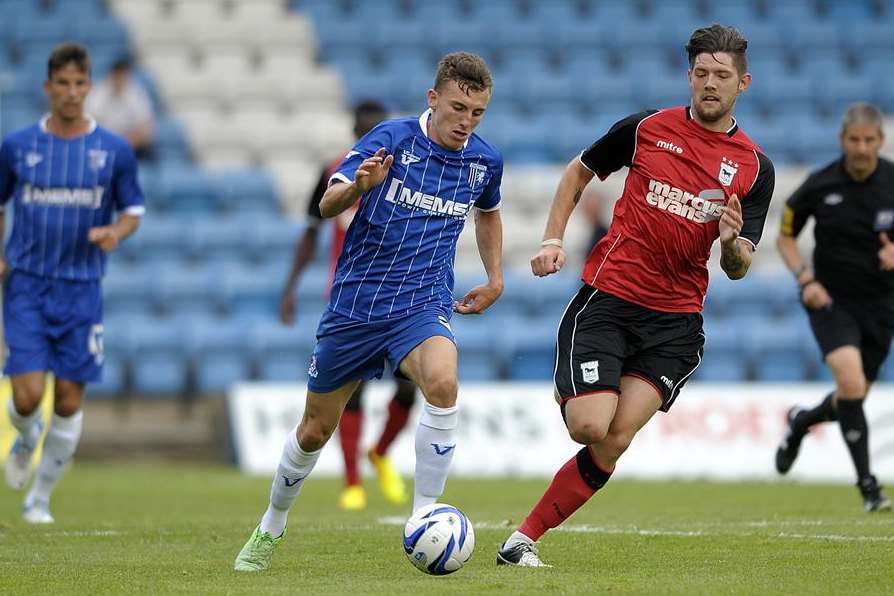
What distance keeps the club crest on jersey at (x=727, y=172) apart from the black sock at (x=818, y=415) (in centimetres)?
387

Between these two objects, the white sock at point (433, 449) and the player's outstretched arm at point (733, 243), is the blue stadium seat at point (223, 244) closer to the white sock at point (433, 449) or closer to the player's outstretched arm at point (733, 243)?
the white sock at point (433, 449)

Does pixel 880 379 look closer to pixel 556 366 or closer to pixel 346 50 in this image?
pixel 346 50

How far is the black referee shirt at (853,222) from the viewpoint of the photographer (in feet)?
31.7

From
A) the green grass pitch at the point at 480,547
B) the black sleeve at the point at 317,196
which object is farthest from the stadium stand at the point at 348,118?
the black sleeve at the point at 317,196

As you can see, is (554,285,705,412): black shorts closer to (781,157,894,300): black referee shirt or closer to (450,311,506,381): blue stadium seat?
(781,157,894,300): black referee shirt

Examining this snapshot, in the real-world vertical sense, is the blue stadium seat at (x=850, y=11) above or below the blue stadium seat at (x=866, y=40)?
above

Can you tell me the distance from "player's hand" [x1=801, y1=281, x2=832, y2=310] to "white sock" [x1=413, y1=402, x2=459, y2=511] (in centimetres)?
397

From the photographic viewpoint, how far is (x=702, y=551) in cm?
693

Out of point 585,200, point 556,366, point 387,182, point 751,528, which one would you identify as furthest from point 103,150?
point 585,200

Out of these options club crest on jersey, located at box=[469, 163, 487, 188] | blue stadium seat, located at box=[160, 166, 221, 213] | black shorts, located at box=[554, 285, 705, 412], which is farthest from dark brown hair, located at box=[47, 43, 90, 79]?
blue stadium seat, located at box=[160, 166, 221, 213]

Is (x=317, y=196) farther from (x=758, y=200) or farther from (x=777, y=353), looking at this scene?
(x=777, y=353)

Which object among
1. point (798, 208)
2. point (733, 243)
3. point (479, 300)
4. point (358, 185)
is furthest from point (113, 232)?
point (798, 208)

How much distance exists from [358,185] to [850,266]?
480 cm

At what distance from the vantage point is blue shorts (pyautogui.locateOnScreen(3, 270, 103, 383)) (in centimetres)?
923
